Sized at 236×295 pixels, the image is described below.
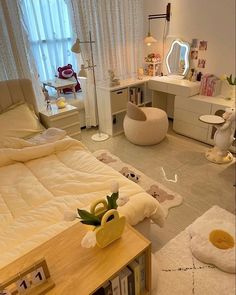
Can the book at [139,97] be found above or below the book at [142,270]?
above

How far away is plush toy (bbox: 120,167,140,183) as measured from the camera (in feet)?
7.95

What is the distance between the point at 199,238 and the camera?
1679mm

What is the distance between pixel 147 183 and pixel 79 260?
144 cm

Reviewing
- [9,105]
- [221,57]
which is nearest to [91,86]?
[9,105]

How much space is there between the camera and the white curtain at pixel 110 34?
119 inches

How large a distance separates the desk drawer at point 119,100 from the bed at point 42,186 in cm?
117

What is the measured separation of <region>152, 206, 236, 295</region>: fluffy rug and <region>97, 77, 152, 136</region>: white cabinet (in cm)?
206

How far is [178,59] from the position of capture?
340 centimetres

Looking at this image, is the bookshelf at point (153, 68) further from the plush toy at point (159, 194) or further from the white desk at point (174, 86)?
the plush toy at point (159, 194)

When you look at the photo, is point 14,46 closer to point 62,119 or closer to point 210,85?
point 62,119

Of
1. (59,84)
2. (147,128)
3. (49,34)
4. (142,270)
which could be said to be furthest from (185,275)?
(49,34)

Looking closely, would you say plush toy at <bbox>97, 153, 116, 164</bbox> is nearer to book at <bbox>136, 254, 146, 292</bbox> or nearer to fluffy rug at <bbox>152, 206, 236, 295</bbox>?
fluffy rug at <bbox>152, 206, 236, 295</bbox>

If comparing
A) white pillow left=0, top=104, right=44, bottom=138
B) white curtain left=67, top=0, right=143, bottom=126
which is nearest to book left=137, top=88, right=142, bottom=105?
white curtain left=67, top=0, right=143, bottom=126

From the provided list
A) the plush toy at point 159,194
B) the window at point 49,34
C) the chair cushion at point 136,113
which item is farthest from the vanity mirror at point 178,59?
the plush toy at point 159,194
